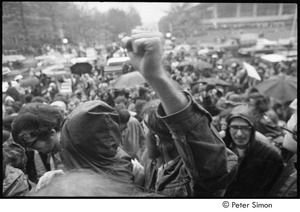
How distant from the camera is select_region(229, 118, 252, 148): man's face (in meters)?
1.60

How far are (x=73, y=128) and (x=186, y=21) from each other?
15.0 meters

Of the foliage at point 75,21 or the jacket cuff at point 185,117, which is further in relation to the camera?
the foliage at point 75,21

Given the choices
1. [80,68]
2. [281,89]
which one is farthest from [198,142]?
[80,68]

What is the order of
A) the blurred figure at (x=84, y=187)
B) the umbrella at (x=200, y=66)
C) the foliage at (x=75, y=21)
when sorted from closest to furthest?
the blurred figure at (x=84, y=187) < the umbrella at (x=200, y=66) < the foliage at (x=75, y=21)

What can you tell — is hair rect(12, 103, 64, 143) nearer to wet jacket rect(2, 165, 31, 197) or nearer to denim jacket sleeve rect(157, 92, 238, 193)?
wet jacket rect(2, 165, 31, 197)

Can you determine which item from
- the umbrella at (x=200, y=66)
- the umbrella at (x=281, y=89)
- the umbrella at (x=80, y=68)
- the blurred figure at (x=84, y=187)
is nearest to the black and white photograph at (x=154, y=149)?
the blurred figure at (x=84, y=187)

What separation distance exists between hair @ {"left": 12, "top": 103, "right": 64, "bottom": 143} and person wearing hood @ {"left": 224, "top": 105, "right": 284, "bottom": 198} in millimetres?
810

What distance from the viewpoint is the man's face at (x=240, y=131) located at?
5.26ft

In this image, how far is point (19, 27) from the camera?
694 cm

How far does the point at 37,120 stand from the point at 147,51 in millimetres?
863

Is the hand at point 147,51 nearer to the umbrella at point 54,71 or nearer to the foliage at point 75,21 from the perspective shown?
the foliage at point 75,21

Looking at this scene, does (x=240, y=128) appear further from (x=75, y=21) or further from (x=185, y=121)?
(x=75, y=21)

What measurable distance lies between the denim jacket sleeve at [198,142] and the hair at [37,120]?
2.58ft
